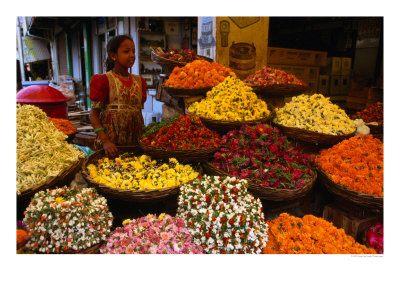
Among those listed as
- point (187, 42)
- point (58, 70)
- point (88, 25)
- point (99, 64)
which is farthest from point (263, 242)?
point (58, 70)

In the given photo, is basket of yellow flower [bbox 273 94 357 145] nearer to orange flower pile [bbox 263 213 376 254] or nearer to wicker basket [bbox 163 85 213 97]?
wicker basket [bbox 163 85 213 97]

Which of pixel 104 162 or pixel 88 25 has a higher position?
pixel 88 25

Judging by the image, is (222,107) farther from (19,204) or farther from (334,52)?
(334,52)

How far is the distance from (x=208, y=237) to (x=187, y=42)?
6624 millimetres

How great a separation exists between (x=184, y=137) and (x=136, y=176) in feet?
1.66

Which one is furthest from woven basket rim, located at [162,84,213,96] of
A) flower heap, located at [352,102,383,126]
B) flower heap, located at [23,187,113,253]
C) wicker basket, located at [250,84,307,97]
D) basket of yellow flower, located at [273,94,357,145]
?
flower heap, located at [352,102,383,126]

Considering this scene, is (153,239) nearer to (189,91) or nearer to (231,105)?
(231,105)

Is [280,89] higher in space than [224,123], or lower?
higher

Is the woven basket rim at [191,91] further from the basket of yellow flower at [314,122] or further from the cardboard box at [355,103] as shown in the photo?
the cardboard box at [355,103]

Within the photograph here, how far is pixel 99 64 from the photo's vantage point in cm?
905

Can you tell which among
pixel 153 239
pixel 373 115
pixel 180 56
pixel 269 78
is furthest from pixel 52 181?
pixel 373 115

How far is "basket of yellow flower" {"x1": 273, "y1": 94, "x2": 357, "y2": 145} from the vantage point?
2836mm

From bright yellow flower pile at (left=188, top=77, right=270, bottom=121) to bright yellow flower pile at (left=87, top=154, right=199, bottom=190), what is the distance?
757 millimetres

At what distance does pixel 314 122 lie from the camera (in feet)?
9.66
